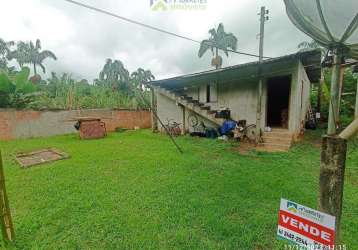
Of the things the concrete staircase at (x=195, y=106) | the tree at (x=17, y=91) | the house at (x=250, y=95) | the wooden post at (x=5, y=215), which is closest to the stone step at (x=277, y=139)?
the house at (x=250, y=95)

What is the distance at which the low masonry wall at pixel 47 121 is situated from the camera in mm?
9602

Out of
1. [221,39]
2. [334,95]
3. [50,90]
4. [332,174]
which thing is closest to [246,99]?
[334,95]

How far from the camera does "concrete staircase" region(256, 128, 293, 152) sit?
6945 mm

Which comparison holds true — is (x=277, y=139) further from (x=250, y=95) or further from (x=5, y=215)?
(x=5, y=215)

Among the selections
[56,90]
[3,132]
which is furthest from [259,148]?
[56,90]

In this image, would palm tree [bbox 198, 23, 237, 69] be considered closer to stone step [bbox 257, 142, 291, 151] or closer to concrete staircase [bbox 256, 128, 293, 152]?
concrete staircase [bbox 256, 128, 293, 152]

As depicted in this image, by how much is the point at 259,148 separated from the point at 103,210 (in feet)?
19.2

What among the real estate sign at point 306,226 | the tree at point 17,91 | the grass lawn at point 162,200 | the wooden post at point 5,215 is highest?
the tree at point 17,91

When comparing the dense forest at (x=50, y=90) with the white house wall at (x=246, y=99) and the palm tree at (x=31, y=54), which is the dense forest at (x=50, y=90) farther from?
the white house wall at (x=246, y=99)

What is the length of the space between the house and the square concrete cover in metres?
6.14

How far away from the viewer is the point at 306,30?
60.9 inches

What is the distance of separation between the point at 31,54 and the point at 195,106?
78.6 feet

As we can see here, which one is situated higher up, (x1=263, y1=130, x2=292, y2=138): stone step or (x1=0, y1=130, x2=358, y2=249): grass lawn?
(x1=263, y1=130, x2=292, y2=138): stone step

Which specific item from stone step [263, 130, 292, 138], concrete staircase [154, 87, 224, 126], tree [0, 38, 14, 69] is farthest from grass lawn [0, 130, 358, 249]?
tree [0, 38, 14, 69]
